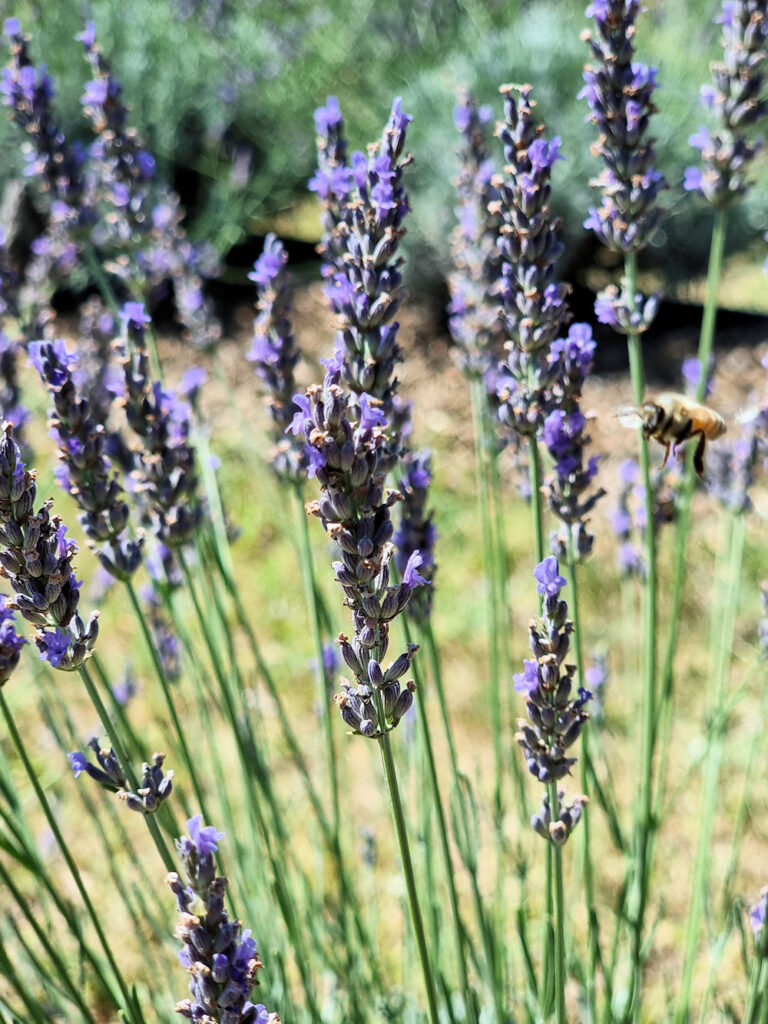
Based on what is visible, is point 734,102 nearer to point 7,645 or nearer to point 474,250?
point 474,250

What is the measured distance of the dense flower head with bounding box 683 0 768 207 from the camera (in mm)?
1945

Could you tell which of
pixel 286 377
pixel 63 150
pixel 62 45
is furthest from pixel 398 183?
pixel 62 45

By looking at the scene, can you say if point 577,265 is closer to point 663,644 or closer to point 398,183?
point 663,644

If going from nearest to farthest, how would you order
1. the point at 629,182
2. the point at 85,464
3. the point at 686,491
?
the point at 85,464
the point at 629,182
the point at 686,491

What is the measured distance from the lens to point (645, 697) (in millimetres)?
1954

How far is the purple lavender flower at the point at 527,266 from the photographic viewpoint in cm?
156

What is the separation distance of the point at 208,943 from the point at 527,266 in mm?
1139

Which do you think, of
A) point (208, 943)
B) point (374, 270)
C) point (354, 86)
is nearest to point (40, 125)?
point (374, 270)

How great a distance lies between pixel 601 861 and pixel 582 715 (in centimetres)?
233

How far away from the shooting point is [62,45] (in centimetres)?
732

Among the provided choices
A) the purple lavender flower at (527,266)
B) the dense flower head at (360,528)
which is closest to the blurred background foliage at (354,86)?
the purple lavender flower at (527,266)

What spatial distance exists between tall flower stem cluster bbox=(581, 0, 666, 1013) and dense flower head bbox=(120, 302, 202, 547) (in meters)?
0.86

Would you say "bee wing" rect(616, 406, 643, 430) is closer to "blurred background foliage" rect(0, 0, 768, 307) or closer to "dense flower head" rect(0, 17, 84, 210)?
"dense flower head" rect(0, 17, 84, 210)

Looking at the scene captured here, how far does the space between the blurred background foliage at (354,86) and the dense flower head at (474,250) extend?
11.6ft
